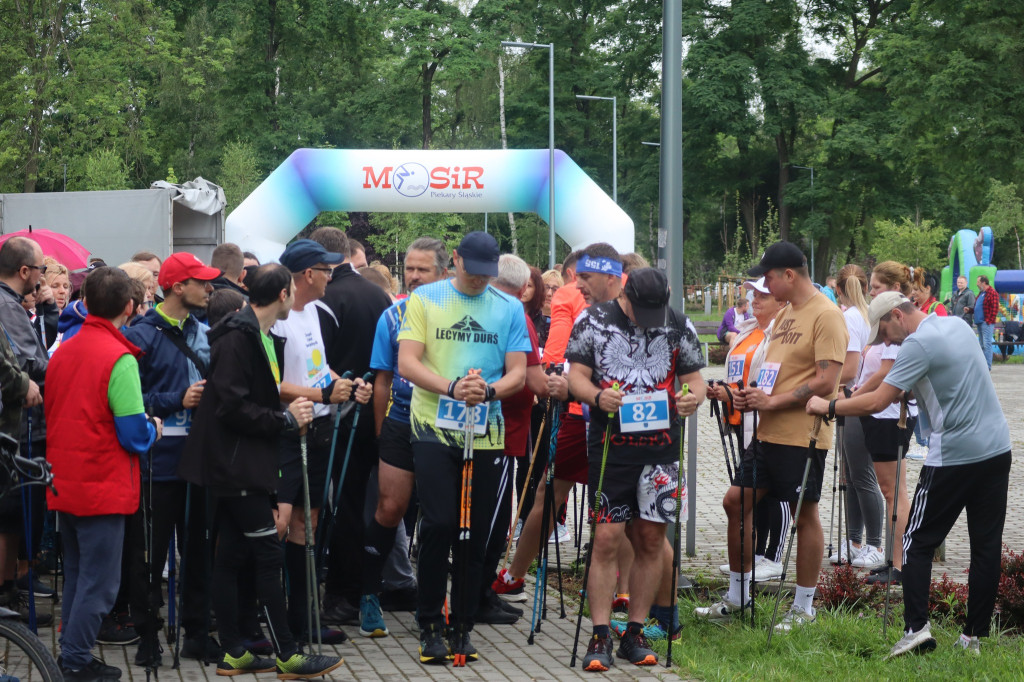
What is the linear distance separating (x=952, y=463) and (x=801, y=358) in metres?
1.00

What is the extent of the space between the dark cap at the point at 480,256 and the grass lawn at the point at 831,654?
2.14 meters

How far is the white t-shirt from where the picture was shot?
19.7ft

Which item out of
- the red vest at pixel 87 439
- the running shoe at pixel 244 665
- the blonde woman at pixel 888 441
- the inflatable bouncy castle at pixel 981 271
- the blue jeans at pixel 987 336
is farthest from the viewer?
the inflatable bouncy castle at pixel 981 271

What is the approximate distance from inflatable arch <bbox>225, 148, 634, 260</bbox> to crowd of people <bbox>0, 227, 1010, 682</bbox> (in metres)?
13.6

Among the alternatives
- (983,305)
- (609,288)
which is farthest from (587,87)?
(609,288)

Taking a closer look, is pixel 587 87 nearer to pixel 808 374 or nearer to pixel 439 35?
pixel 439 35

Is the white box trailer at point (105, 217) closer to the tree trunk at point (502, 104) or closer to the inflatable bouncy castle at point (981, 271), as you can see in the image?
the inflatable bouncy castle at point (981, 271)

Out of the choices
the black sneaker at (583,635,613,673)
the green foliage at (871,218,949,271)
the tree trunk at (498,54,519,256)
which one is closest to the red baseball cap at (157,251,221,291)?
the black sneaker at (583,635,613,673)

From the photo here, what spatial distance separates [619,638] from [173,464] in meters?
2.46

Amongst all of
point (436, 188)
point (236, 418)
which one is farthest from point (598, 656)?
point (436, 188)

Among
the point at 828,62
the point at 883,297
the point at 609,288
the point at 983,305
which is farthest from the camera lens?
the point at 828,62

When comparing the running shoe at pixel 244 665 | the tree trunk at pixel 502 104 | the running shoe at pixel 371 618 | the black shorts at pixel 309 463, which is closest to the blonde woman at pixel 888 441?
the running shoe at pixel 371 618

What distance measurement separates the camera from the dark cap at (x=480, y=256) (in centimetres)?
587

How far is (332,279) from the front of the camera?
6883mm
